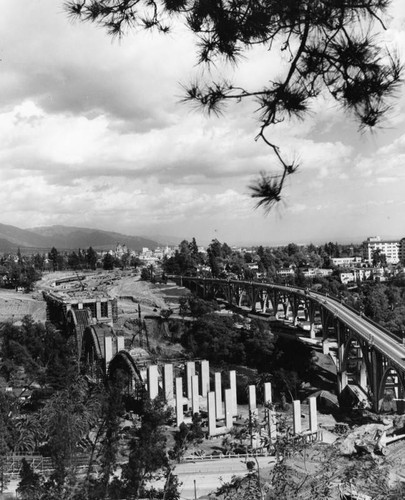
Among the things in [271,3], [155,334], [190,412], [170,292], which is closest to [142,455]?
[190,412]

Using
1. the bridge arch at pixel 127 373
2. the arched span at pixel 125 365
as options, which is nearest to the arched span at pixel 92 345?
the arched span at pixel 125 365

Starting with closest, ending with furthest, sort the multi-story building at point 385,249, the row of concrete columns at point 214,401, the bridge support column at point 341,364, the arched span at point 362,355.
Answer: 1. the row of concrete columns at point 214,401
2. the arched span at point 362,355
3. the bridge support column at point 341,364
4. the multi-story building at point 385,249

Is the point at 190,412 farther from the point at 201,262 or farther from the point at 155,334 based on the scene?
the point at 201,262

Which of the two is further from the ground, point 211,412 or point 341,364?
point 211,412

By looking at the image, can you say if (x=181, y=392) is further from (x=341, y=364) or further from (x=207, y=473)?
(x=341, y=364)

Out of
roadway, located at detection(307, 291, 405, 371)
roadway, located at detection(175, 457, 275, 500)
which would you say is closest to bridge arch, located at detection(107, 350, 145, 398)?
roadway, located at detection(175, 457, 275, 500)

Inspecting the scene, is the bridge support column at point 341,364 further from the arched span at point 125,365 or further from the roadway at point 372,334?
the arched span at point 125,365

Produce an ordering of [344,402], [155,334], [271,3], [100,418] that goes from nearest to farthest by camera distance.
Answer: [271,3], [100,418], [344,402], [155,334]

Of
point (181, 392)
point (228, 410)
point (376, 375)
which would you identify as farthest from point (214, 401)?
point (376, 375)

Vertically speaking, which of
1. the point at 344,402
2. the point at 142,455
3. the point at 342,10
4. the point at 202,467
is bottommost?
the point at 344,402

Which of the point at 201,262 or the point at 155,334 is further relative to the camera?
the point at 201,262

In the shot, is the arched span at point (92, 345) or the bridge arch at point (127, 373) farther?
the arched span at point (92, 345)
